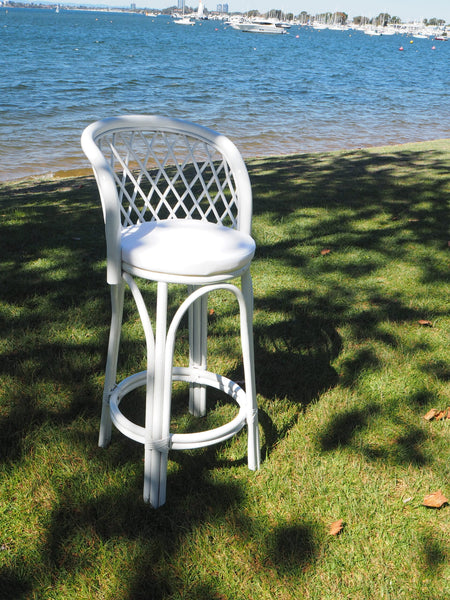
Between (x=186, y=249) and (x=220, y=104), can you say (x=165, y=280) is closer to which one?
(x=186, y=249)

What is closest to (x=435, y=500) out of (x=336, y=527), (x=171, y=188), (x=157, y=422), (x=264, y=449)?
(x=336, y=527)

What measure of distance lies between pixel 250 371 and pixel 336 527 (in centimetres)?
75

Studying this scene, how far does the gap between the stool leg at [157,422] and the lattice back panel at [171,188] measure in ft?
1.93

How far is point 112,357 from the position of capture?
2.46m

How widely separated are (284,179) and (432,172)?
217 centimetres

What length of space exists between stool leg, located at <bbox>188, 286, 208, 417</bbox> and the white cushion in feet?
1.25

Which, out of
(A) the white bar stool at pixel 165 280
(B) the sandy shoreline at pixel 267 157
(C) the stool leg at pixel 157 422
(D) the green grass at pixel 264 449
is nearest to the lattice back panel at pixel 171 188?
(A) the white bar stool at pixel 165 280

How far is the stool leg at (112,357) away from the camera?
7.58ft

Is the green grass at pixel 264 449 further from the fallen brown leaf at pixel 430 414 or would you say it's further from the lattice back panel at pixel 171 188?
the lattice back panel at pixel 171 188

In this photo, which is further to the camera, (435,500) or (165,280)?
(435,500)

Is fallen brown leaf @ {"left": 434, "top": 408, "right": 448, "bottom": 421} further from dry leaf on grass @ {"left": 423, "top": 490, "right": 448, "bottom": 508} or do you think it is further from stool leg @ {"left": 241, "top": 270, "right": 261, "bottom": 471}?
stool leg @ {"left": 241, "top": 270, "right": 261, "bottom": 471}

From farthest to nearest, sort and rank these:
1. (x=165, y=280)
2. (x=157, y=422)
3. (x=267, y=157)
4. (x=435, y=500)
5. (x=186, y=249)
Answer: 1. (x=267, y=157)
2. (x=435, y=500)
3. (x=157, y=422)
4. (x=186, y=249)
5. (x=165, y=280)

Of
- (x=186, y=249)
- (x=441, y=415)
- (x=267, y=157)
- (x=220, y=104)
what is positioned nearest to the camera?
(x=186, y=249)

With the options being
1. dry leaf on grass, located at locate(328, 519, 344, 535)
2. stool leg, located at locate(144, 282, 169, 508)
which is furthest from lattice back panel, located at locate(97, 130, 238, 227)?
dry leaf on grass, located at locate(328, 519, 344, 535)
